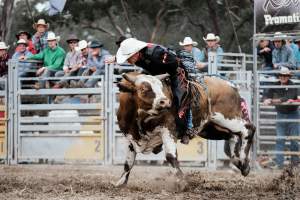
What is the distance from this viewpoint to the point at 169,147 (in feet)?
27.7

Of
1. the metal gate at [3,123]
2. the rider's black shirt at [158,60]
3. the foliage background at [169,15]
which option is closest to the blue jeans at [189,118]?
the rider's black shirt at [158,60]

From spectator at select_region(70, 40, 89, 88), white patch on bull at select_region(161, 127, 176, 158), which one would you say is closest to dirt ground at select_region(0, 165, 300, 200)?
white patch on bull at select_region(161, 127, 176, 158)

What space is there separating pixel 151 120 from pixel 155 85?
1.37 feet

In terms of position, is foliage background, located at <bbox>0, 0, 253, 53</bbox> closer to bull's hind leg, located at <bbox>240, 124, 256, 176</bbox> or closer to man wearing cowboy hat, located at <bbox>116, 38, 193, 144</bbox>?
bull's hind leg, located at <bbox>240, 124, 256, 176</bbox>

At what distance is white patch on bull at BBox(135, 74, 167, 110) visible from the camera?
26.9ft

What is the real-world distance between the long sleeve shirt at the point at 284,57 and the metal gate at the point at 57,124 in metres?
2.87

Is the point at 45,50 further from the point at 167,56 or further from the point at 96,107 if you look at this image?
the point at 167,56

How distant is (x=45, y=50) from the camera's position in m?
13.5

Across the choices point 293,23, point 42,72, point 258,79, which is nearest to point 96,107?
point 42,72

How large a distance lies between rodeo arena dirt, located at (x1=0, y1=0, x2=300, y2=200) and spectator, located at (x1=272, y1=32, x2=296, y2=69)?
21 millimetres

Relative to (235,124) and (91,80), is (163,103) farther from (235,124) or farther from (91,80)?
(91,80)

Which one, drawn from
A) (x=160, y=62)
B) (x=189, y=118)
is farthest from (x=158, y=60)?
(x=189, y=118)

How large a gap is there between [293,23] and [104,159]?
12.5 ft

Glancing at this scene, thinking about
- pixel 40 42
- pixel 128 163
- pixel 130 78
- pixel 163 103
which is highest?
pixel 40 42
